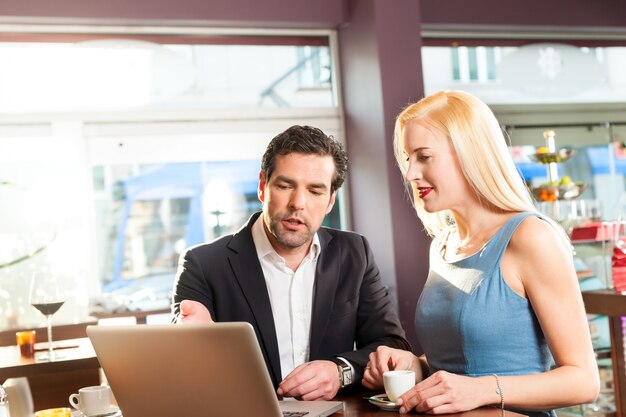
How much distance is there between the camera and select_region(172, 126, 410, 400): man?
89.2 inches

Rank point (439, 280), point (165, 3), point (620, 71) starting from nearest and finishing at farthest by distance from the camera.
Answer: point (439, 280), point (165, 3), point (620, 71)

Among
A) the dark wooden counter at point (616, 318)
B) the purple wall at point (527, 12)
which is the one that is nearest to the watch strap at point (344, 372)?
the dark wooden counter at point (616, 318)

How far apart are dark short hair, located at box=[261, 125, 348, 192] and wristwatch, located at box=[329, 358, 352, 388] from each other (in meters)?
0.56

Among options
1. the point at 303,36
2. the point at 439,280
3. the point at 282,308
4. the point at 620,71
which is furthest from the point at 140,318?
the point at 620,71

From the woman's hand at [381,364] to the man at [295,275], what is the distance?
219 mm

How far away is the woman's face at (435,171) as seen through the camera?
6.40ft

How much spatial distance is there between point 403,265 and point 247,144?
1.31 m

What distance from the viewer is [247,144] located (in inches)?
217

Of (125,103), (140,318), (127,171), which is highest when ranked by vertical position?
(125,103)

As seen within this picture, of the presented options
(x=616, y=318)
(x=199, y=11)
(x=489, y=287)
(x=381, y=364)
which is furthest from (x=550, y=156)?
(x=381, y=364)

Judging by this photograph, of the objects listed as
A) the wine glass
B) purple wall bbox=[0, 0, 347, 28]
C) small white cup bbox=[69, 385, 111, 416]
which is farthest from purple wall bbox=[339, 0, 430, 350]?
small white cup bbox=[69, 385, 111, 416]

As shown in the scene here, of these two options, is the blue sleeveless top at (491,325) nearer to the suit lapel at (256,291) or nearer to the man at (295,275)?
the man at (295,275)

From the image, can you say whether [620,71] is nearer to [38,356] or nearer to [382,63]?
[382,63]

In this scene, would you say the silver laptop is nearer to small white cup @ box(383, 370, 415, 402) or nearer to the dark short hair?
small white cup @ box(383, 370, 415, 402)
